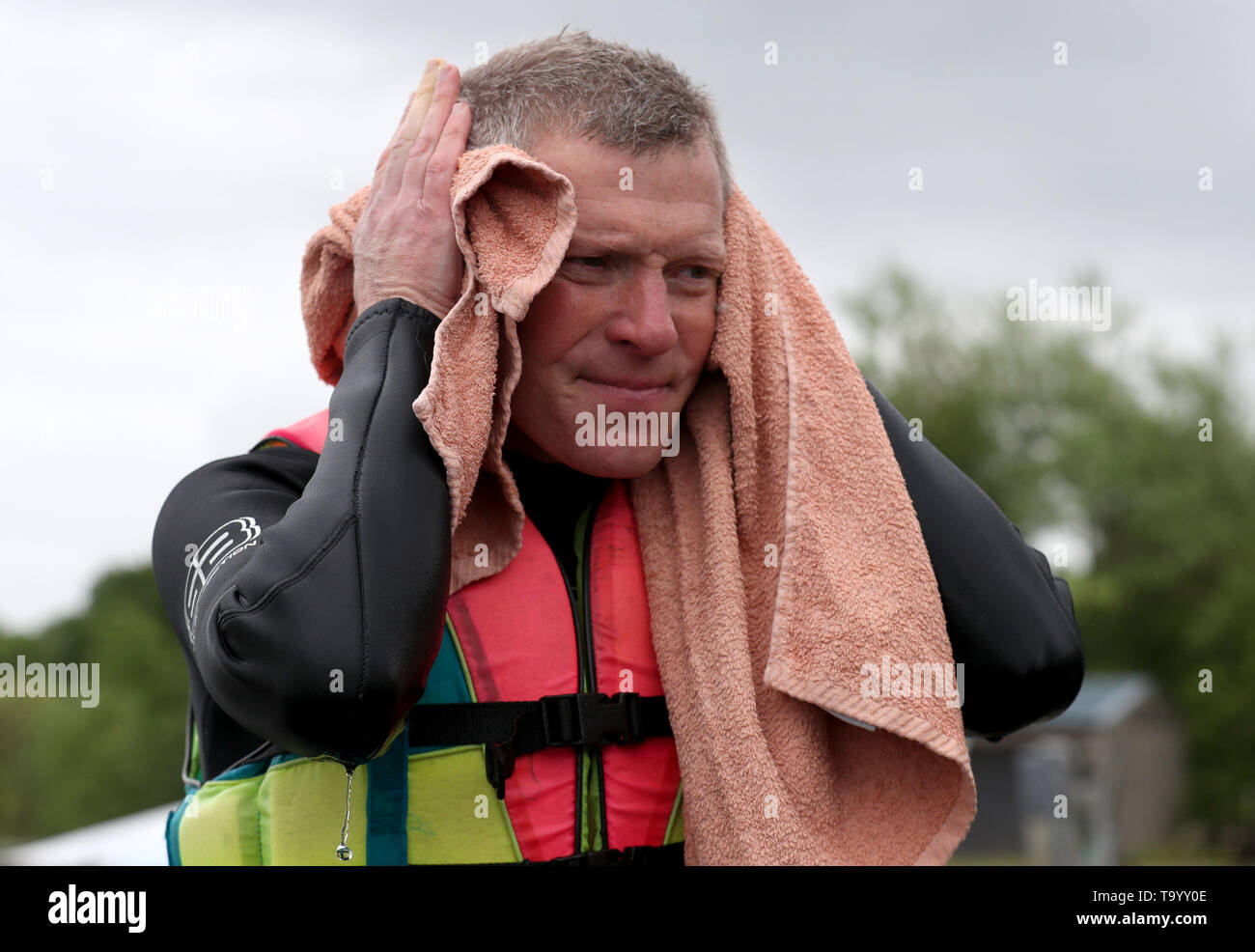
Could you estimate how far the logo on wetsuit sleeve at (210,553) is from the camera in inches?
89.3

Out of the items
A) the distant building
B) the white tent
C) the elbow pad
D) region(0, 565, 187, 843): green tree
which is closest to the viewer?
the elbow pad

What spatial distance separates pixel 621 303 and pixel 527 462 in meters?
0.41

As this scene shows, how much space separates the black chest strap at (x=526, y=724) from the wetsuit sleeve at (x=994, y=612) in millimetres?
654

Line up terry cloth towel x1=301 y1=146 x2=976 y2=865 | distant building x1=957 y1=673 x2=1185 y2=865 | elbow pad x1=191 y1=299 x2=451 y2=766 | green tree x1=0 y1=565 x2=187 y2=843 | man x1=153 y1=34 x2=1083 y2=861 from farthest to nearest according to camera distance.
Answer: green tree x1=0 y1=565 x2=187 y2=843 < distant building x1=957 y1=673 x2=1185 y2=865 < terry cloth towel x1=301 y1=146 x2=976 y2=865 < man x1=153 y1=34 x2=1083 y2=861 < elbow pad x1=191 y1=299 x2=451 y2=766

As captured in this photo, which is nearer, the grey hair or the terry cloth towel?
the terry cloth towel

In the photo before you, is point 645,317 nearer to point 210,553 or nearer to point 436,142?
point 436,142

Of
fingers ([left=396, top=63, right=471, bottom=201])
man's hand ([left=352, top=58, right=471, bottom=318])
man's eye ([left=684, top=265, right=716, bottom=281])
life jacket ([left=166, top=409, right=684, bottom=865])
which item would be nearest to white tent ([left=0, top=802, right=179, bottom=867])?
life jacket ([left=166, top=409, right=684, bottom=865])

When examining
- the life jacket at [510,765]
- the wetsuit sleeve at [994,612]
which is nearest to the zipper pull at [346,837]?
the life jacket at [510,765]

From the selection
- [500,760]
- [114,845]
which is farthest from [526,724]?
[114,845]

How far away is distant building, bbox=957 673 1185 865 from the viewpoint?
85.6 feet

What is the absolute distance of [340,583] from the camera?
83.7 inches

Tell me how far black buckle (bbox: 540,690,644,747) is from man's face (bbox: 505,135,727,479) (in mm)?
444

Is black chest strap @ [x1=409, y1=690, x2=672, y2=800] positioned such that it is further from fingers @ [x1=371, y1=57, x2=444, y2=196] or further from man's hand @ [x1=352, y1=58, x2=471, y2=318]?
fingers @ [x1=371, y1=57, x2=444, y2=196]

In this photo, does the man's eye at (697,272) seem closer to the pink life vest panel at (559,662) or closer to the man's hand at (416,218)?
the man's hand at (416,218)
